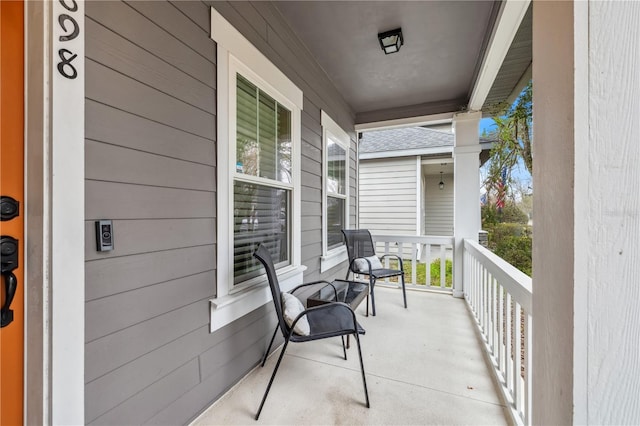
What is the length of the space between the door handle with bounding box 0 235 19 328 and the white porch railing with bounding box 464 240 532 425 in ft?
6.92

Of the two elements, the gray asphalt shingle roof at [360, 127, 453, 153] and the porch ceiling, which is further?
the gray asphalt shingle roof at [360, 127, 453, 153]

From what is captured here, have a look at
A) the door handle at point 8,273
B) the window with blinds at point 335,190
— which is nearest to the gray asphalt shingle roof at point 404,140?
the window with blinds at point 335,190

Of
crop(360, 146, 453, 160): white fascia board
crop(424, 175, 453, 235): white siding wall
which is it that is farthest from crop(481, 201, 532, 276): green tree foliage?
crop(424, 175, 453, 235): white siding wall

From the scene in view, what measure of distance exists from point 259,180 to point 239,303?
911 millimetres

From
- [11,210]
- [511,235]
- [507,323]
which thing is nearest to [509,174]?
[511,235]

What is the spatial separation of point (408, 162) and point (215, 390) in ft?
19.8

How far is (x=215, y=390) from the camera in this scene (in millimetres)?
1714

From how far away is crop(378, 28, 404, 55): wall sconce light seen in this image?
257cm

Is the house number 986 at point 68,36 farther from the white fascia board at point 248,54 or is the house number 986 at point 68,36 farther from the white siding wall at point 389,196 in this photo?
the white siding wall at point 389,196

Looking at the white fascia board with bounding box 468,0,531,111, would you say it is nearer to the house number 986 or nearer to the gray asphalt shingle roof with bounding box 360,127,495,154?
the house number 986

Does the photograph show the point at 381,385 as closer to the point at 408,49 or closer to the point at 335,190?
the point at 335,190

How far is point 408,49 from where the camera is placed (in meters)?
2.85
